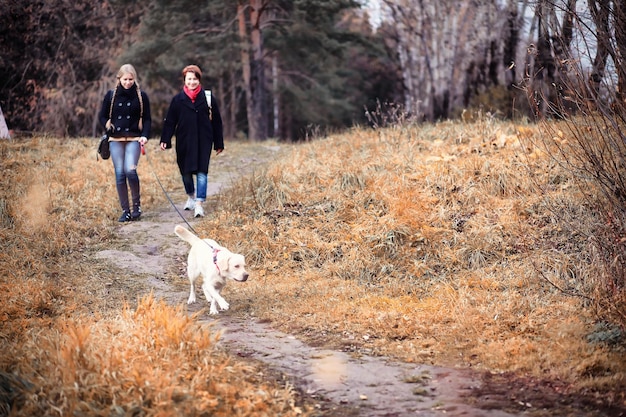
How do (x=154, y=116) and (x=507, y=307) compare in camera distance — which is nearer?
(x=507, y=307)

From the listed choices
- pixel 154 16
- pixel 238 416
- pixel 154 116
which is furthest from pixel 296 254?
pixel 154 116

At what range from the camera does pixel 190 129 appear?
398 inches

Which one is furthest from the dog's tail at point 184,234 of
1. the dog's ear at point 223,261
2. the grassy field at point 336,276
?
the grassy field at point 336,276

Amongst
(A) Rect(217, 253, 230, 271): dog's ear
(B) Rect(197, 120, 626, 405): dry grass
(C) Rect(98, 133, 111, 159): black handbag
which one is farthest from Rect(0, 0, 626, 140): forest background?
(A) Rect(217, 253, 230, 271): dog's ear

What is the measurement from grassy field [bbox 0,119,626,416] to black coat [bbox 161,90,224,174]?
835mm

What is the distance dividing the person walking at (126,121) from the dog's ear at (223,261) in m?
3.76

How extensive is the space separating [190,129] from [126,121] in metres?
0.92

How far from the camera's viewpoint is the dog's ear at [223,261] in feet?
21.0

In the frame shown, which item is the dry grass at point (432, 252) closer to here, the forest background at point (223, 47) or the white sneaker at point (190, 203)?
the white sneaker at point (190, 203)

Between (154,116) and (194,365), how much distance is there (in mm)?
24988

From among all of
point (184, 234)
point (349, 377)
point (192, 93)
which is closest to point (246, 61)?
point (192, 93)

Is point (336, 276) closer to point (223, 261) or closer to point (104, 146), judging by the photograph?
point (223, 261)

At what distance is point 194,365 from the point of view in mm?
4922

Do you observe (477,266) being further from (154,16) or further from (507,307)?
(154,16)
